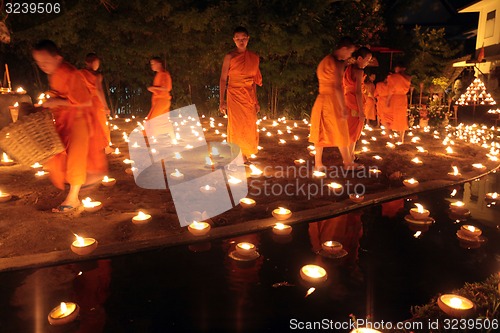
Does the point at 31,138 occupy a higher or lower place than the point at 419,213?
higher

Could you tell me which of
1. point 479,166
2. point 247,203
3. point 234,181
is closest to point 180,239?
point 247,203

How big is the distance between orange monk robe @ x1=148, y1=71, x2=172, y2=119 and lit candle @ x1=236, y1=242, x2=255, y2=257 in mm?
5303

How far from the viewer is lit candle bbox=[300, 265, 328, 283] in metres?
2.75

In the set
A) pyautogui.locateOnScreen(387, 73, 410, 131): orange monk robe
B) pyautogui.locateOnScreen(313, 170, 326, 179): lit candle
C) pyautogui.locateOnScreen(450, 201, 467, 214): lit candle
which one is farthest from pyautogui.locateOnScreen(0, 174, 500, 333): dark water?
pyautogui.locateOnScreen(387, 73, 410, 131): orange monk robe

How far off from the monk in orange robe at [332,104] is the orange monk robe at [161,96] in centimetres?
352

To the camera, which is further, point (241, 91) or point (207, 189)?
point (241, 91)

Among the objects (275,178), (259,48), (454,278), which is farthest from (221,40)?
(454,278)

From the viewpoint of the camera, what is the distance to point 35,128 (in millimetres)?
3494

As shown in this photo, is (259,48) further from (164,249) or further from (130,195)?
(164,249)

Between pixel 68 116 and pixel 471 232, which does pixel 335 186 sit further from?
pixel 68 116

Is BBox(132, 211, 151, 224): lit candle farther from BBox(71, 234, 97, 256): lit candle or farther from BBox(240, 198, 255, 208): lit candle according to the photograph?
BBox(240, 198, 255, 208): lit candle

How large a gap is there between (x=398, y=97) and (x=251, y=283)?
7224 mm

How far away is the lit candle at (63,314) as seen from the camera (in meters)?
2.25

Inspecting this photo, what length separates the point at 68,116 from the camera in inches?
155
